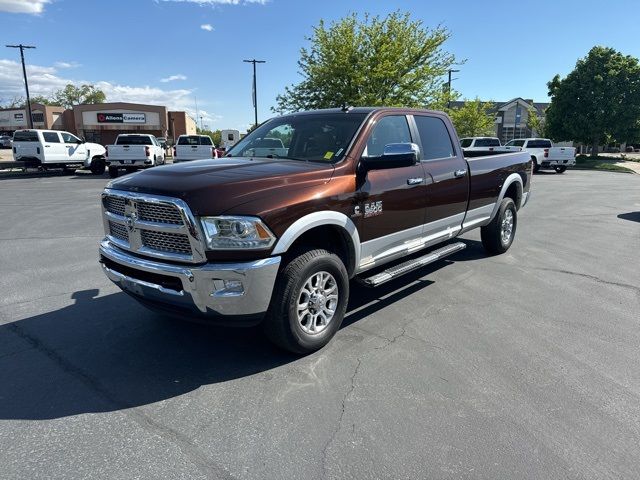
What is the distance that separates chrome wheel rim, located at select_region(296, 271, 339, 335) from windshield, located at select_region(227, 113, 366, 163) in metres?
1.09

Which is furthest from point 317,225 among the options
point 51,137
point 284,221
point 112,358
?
point 51,137

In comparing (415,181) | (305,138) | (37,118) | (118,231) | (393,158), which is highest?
(37,118)

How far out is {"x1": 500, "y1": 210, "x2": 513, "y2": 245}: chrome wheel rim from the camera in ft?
23.1

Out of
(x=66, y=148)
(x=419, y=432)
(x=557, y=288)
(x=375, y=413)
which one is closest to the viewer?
(x=419, y=432)

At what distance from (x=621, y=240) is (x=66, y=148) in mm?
23195

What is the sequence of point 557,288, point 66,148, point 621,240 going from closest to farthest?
point 557,288 → point 621,240 → point 66,148

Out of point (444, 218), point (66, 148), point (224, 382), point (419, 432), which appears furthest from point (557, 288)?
point (66, 148)

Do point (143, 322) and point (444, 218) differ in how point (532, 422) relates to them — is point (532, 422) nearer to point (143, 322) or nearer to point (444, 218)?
point (444, 218)

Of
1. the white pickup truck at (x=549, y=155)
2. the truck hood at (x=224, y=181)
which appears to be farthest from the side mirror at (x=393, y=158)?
the white pickup truck at (x=549, y=155)

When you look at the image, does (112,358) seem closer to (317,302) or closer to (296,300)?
(296,300)

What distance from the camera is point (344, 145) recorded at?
13.9 feet

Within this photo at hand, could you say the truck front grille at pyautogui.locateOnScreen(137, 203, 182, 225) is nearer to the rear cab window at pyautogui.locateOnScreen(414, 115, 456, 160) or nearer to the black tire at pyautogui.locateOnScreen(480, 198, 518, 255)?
the rear cab window at pyautogui.locateOnScreen(414, 115, 456, 160)

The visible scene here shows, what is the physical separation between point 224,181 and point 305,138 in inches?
58.2

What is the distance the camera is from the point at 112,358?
144 inches
